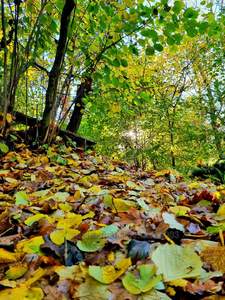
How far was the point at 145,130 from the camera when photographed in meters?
14.1

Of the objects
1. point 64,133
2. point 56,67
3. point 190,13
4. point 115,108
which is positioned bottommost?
point 64,133

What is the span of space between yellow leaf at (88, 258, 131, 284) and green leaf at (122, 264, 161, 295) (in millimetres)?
23

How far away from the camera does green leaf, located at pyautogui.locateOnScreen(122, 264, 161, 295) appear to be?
Result: 742 millimetres

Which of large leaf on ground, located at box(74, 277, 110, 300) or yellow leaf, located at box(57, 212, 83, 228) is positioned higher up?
yellow leaf, located at box(57, 212, 83, 228)

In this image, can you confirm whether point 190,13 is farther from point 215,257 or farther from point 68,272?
point 68,272

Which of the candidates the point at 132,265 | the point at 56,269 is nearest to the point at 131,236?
the point at 132,265

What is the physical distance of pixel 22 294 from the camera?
0.75 m

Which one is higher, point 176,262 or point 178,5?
point 178,5

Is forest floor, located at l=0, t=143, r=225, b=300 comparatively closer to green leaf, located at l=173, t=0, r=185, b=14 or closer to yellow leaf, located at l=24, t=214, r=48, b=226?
yellow leaf, located at l=24, t=214, r=48, b=226

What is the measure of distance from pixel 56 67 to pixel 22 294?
11.6 feet

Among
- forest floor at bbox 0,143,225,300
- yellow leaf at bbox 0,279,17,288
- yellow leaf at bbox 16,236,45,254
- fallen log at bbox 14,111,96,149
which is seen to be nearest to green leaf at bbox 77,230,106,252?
forest floor at bbox 0,143,225,300

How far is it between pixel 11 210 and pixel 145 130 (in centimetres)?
1278

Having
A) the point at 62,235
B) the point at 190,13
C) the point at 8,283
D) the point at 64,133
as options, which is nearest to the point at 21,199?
the point at 62,235

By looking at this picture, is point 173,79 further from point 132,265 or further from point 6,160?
point 132,265
